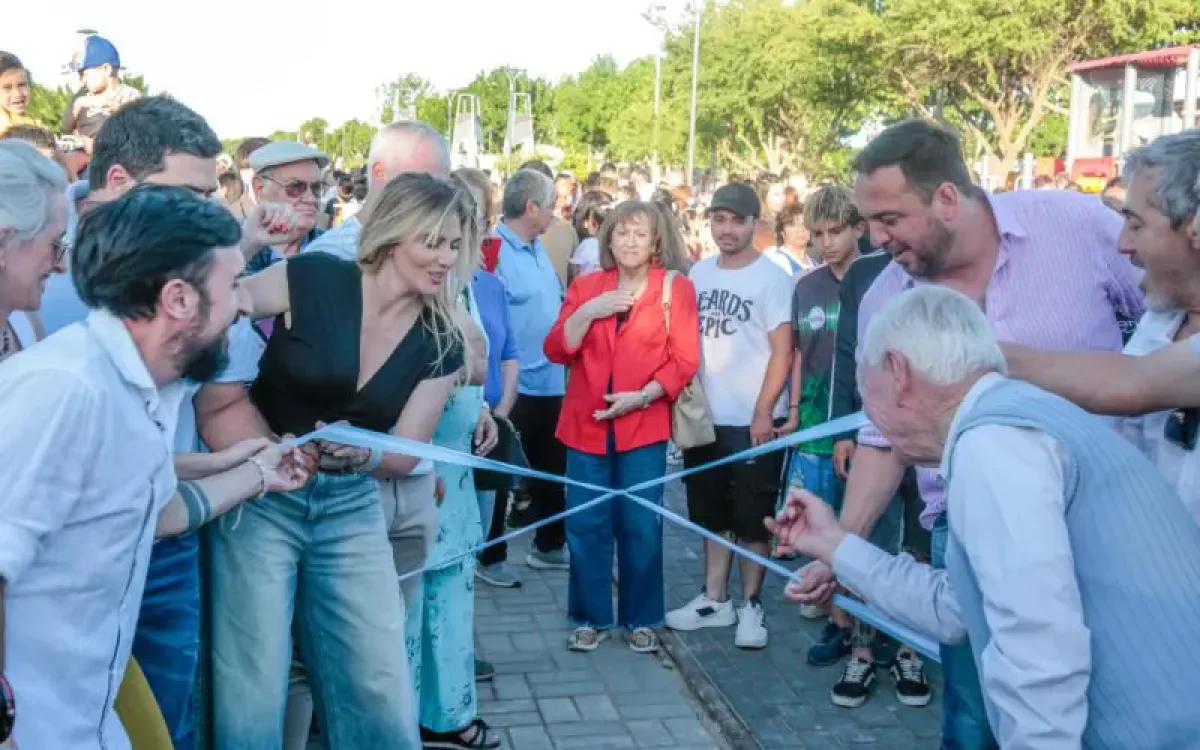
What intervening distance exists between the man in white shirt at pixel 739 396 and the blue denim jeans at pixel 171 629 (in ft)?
11.7

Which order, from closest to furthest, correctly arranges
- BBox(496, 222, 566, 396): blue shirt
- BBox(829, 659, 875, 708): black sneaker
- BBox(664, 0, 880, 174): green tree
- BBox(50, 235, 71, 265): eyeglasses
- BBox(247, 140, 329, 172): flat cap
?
1. BBox(50, 235, 71, 265): eyeglasses
2. BBox(247, 140, 329, 172): flat cap
3. BBox(829, 659, 875, 708): black sneaker
4. BBox(496, 222, 566, 396): blue shirt
5. BBox(664, 0, 880, 174): green tree

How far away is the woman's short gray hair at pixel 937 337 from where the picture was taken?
2623 millimetres

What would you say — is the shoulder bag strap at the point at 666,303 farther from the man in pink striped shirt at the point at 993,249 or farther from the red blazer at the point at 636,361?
the man in pink striped shirt at the point at 993,249

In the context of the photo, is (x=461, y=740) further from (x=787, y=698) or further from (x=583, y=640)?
(x=787, y=698)

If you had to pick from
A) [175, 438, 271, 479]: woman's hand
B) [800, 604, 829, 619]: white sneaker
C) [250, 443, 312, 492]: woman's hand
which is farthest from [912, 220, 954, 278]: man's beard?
[800, 604, 829, 619]: white sneaker

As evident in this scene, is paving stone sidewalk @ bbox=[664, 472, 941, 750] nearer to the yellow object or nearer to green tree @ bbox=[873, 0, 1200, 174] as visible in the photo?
the yellow object

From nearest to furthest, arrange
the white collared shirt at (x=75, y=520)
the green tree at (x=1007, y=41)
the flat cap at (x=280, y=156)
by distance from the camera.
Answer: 1. the white collared shirt at (x=75, y=520)
2. the flat cap at (x=280, y=156)
3. the green tree at (x=1007, y=41)

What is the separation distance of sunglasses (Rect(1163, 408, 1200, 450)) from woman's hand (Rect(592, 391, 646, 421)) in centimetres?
333

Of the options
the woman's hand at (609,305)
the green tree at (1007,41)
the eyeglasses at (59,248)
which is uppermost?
the green tree at (1007,41)

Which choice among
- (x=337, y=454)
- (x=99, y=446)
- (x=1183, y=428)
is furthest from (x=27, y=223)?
(x=1183, y=428)

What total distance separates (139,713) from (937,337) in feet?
6.13

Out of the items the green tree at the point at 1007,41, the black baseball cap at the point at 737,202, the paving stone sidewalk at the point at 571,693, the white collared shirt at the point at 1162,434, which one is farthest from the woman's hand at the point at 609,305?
the green tree at the point at 1007,41

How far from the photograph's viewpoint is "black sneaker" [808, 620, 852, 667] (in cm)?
617

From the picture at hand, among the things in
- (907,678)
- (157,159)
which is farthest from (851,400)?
(157,159)
